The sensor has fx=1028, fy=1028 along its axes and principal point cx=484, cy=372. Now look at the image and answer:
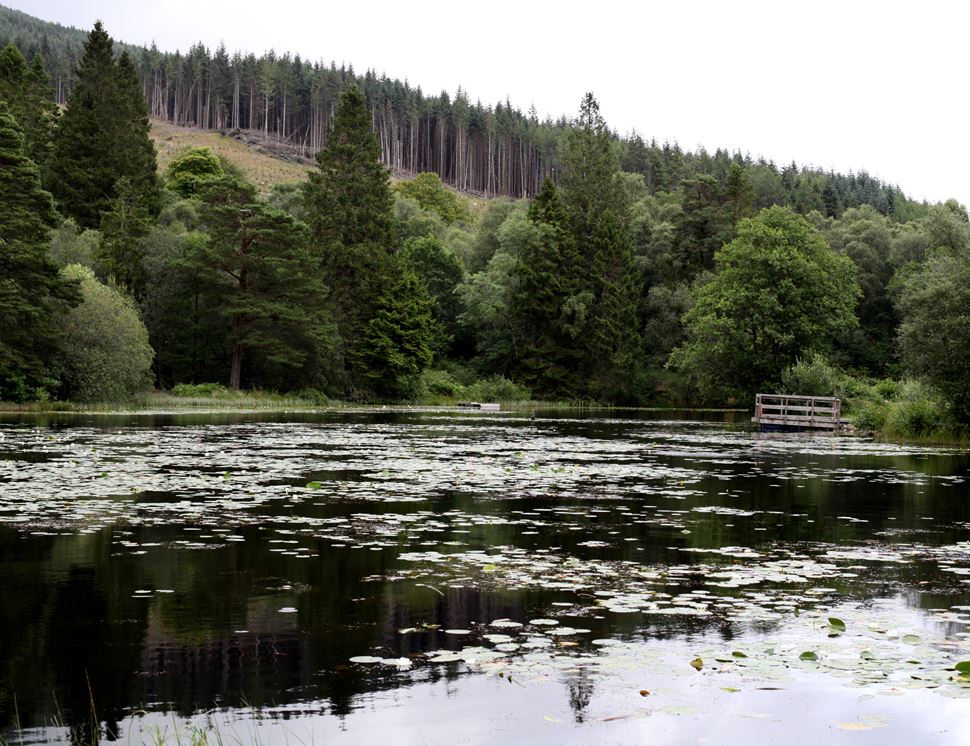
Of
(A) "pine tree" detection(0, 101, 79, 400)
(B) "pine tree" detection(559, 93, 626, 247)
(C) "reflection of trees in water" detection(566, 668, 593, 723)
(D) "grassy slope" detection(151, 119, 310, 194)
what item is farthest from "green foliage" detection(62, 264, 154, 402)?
(D) "grassy slope" detection(151, 119, 310, 194)

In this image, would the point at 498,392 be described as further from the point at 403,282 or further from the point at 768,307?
the point at 768,307

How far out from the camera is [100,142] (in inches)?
3634

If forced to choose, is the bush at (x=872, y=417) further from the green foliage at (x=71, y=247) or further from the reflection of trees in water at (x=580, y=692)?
the green foliage at (x=71, y=247)

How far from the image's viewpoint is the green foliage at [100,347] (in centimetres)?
5822

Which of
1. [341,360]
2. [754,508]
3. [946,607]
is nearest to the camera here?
[946,607]

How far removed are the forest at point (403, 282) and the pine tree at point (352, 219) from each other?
19 centimetres

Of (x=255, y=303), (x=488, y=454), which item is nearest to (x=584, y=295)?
(x=255, y=303)

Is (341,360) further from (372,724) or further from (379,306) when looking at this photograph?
(372,724)

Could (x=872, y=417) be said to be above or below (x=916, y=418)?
below

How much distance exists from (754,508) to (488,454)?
12.8 metres

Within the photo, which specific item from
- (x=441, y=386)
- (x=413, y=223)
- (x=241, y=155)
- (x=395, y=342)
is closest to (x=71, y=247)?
(x=395, y=342)

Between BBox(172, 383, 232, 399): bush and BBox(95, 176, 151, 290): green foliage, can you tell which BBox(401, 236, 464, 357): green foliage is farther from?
BBox(172, 383, 232, 399): bush

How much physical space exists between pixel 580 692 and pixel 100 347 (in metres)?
56.7

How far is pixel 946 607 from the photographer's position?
10352 mm
